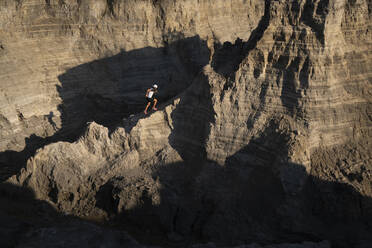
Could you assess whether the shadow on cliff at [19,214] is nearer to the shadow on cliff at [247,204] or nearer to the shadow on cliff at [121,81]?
the shadow on cliff at [247,204]

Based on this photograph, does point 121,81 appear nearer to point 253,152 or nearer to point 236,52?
point 236,52

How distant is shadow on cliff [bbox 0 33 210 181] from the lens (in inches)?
699

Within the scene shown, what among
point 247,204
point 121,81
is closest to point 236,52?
point 247,204

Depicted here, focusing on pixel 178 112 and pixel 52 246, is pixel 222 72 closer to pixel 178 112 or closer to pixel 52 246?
A: pixel 178 112

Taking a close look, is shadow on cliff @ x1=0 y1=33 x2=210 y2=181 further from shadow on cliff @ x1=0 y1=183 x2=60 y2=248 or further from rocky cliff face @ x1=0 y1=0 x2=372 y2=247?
shadow on cliff @ x1=0 y1=183 x2=60 y2=248

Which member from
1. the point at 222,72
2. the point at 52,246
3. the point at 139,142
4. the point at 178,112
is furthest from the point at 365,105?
the point at 52,246

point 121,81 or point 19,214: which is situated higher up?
point 121,81

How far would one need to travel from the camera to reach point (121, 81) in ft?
61.5

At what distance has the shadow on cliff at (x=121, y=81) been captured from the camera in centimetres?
1775

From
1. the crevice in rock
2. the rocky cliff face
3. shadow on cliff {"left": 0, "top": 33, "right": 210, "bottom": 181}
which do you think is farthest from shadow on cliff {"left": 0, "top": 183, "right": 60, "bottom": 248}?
the crevice in rock

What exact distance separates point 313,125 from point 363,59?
8.68 ft

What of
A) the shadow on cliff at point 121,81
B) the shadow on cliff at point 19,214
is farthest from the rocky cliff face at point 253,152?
the shadow on cliff at point 121,81

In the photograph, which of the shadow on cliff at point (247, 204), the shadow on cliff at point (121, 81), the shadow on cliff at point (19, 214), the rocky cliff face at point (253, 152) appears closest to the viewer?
the shadow on cliff at point (19, 214)

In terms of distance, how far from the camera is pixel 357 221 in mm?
11508
